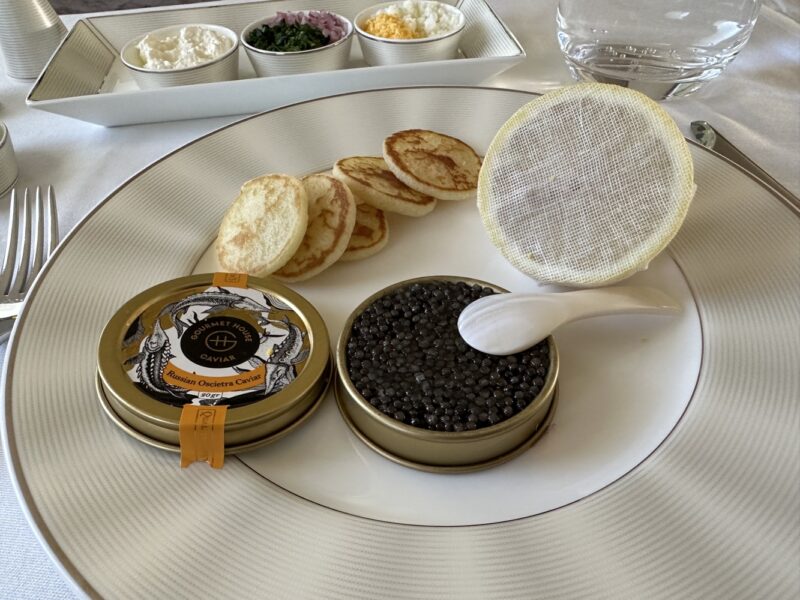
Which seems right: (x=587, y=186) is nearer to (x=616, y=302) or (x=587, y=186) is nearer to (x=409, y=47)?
(x=616, y=302)

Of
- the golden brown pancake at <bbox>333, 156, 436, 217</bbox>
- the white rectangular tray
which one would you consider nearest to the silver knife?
the white rectangular tray

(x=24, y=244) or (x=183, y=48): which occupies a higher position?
(x=183, y=48)

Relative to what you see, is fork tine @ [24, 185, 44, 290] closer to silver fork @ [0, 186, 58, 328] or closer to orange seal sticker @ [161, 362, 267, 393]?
silver fork @ [0, 186, 58, 328]

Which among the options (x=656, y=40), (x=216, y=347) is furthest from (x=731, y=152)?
(x=216, y=347)

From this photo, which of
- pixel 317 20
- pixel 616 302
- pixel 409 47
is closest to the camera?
pixel 616 302

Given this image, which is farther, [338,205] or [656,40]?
[656,40]

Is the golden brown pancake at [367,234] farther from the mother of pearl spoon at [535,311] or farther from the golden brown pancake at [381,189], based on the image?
the mother of pearl spoon at [535,311]

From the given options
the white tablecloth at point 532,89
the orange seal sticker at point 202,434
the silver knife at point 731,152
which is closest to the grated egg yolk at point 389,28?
the white tablecloth at point 532,89
